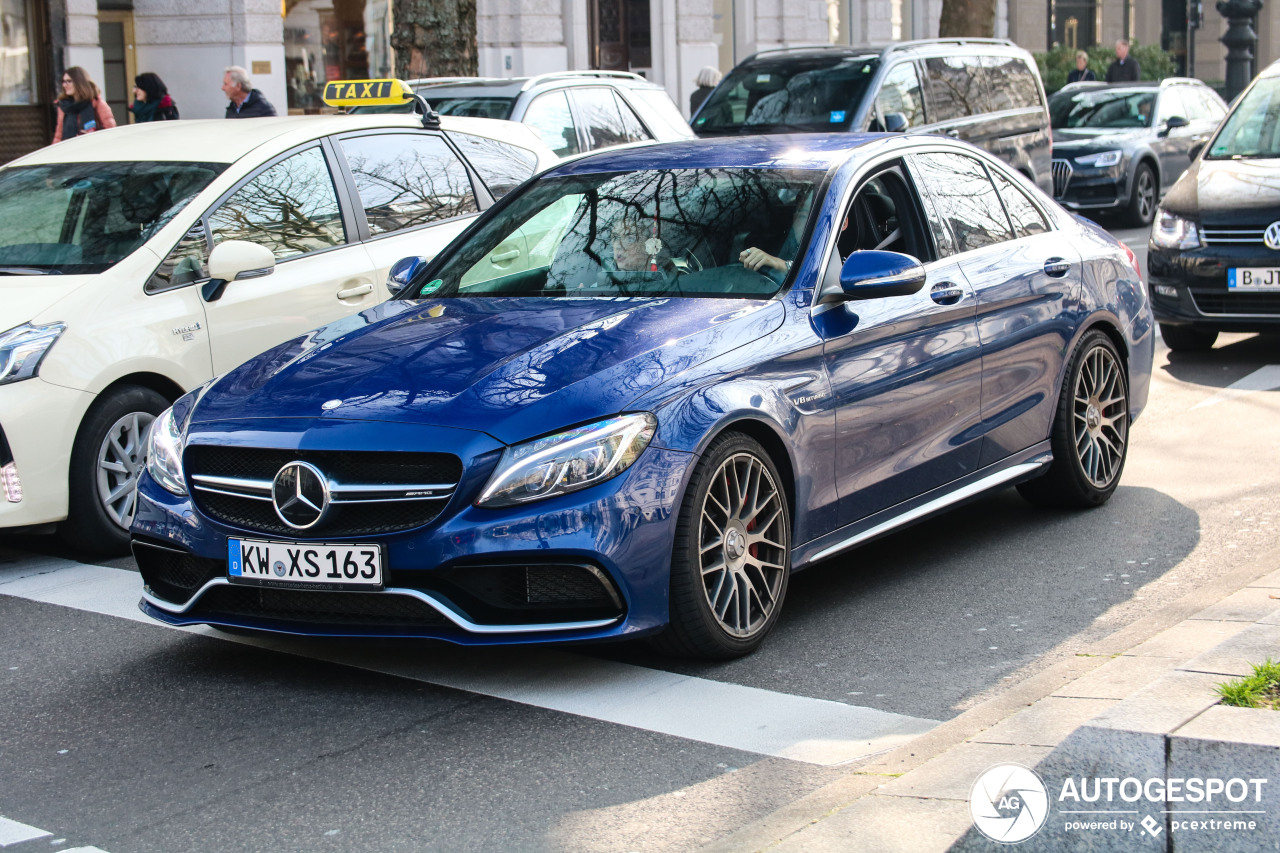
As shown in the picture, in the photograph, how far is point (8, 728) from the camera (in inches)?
190

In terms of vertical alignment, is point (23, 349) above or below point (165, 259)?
below

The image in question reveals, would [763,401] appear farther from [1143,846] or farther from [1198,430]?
[1198,430]

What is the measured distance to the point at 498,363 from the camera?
5059 mm

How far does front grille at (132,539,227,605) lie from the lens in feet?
16.7

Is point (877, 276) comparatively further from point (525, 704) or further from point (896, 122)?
point (896, 122)

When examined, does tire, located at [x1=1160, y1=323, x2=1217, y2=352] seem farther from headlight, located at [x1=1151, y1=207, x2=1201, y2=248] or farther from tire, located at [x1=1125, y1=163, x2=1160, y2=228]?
tire, located at [x1=1125, y1=163, x2=1160, y2=228]

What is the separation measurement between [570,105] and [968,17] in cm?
1263

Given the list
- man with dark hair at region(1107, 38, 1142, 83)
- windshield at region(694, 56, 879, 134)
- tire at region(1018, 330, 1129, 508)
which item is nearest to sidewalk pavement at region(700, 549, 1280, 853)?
tire at region(1018, 330, 1129, 508)

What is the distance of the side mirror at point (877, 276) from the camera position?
5520 mm

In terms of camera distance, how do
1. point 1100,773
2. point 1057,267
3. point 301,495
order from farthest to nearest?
1. point 1057,267
2. point 301,495
3. point 1100,773

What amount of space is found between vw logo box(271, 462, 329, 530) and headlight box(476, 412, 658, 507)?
1.55 ft

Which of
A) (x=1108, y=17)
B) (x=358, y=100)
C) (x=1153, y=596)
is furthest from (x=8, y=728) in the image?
(x=1108, y=17)

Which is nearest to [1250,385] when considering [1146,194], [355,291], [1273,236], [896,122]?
[1273,236]

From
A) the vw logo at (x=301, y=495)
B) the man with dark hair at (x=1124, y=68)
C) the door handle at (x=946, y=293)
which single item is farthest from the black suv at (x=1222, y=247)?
the man with dark hair at (x=1124, y=68)
